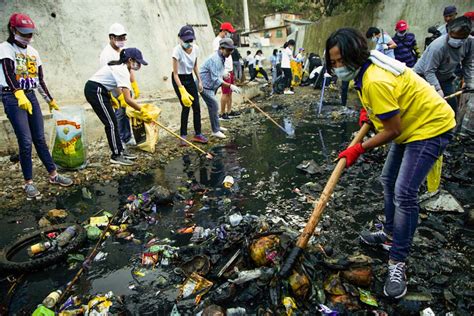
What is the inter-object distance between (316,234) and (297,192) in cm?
100

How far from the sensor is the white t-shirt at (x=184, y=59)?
5406 millimetres

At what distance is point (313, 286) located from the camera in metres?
2.21

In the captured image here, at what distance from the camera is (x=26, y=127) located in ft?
12.4

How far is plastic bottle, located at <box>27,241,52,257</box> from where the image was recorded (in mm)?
2914

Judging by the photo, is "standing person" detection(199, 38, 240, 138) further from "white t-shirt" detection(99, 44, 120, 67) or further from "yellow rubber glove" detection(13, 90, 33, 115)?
"yellow rubber glove" detection(13, 90, 33, 115)

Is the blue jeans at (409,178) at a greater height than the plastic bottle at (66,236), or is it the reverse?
the blue jeans at (409,178)

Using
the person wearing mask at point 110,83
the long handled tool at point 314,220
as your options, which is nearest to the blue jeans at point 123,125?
the person wearing mask at point 110,83

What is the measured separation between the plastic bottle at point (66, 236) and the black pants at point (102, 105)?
6.65ft

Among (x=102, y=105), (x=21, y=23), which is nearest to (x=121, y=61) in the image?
(x=102, y=105)

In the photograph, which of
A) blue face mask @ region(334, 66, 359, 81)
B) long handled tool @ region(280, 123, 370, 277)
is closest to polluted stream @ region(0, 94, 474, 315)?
long handled tool @ region(280, 123, 370, 277)

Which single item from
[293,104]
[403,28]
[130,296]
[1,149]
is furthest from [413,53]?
[1,149]

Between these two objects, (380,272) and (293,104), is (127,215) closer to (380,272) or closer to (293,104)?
(380,272)

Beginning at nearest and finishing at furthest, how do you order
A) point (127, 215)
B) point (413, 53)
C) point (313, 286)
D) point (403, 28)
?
point (313, 286) < point (127, 215) < point (403, 28) < point (413, 53)

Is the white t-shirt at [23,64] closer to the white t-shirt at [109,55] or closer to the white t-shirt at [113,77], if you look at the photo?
the white t-shirt at [113,77]
